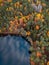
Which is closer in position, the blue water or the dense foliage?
the blue water

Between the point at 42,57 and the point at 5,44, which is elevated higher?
the point at 5,44

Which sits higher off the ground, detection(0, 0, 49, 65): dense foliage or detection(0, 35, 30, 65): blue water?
detection(0, 35, 30, 65): blue water

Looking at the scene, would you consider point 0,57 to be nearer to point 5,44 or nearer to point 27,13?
point 5,44

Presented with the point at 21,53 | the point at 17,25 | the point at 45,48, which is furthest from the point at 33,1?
the point at 21,53

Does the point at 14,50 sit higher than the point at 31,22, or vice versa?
the point at 14,50

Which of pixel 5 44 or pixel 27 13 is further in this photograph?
pixel 27 13
